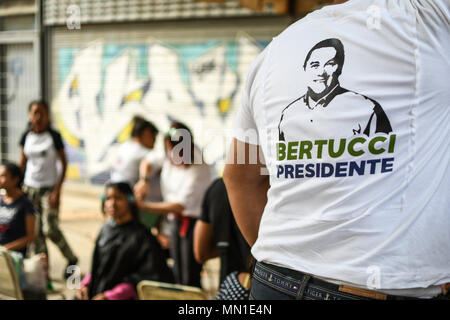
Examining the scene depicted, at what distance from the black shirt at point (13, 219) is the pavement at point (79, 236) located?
0.63m

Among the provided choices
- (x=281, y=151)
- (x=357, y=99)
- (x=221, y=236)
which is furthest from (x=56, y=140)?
(x=357, y=99)

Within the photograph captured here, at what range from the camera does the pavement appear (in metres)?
5.54

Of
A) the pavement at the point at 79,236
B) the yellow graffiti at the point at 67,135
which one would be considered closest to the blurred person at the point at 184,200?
the pavement at the point at 79,236

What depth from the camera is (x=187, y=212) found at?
4.98 meters

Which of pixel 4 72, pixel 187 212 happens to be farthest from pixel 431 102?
pixel 4 72

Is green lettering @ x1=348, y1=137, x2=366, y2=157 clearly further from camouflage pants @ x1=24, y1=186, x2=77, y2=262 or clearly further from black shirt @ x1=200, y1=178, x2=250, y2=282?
camouflage pants @ x1=24, y1=186, x2=77, y2=262

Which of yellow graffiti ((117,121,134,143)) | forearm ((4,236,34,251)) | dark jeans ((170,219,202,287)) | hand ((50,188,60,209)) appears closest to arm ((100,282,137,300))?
dark jeans ((170,219,202,287))

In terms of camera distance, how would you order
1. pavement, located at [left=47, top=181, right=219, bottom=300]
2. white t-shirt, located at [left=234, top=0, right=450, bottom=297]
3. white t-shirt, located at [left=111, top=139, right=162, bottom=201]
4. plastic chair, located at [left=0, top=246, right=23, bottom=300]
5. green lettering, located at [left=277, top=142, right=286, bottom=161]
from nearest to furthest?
white t-shirt, located at [left=234, top=0, right=450, bottom=297] → green lettering, located at [left=277, top=142, right=286, bottom=161] → plastic chair, located at [left=0, top=246, right=23, bottom=300] → pavement, located at [left=47, top=181, right=219, bottom=300] → white t-shirt, located at [left=111, top=139, right=162, bottom=201]

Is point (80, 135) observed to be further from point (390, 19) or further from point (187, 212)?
point (390, 19)

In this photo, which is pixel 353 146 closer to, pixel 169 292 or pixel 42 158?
pixel 169 292

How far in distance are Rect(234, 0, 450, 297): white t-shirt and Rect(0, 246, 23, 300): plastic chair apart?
8.26 feet

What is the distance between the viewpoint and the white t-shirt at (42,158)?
617 cm

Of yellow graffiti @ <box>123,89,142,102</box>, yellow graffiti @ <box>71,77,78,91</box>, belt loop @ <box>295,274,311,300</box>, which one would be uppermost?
yellow graffiti @ <box>71,77,78,91</box>
